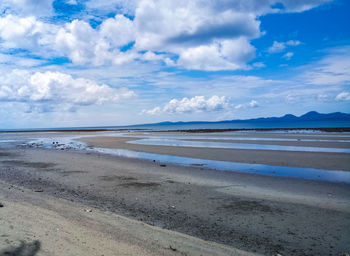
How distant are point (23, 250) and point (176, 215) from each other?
4.77 metres

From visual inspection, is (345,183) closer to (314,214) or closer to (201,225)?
(314,214)

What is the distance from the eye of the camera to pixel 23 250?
4574mm

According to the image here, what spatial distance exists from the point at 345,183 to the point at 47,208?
1355 centimetres

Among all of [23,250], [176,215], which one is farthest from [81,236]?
[176,215]

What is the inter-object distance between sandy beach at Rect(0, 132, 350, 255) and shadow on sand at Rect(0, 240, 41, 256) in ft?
0.14

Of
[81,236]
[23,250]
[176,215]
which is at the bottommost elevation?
[176,215]

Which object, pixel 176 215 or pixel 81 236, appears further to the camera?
pixel 176 215

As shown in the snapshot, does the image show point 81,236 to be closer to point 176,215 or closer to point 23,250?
point 23,250

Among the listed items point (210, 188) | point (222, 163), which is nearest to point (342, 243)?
point (210, 188)

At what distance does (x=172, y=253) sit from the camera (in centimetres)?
534

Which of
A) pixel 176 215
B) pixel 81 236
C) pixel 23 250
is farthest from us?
pixel 176 215

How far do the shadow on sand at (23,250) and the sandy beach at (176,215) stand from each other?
4cm

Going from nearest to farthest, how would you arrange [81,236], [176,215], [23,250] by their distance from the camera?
1. [23,250]
2. [81,236]
3. [176,215]

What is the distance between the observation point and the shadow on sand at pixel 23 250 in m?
4.46
